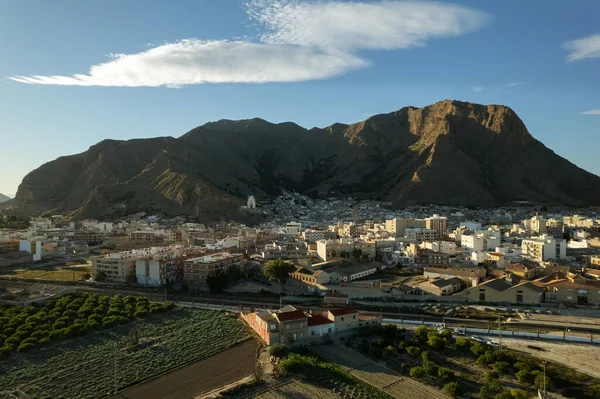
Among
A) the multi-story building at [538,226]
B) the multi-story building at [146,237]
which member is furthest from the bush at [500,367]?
the multi-story building at [146,237]

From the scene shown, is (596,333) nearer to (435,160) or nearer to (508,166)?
(435,160)

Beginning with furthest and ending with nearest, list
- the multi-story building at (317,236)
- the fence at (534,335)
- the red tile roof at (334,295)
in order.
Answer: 1. the multi-story building at (317,236)
2. the red tile roof at (334,295)
3. the fence at (534,335)

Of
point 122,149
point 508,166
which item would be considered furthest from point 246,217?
point 508,166

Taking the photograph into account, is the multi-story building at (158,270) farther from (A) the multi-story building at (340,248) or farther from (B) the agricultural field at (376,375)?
(B) the agricultural field at (376,375)

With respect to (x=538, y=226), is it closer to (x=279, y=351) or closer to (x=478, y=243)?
(x=478, y=243)

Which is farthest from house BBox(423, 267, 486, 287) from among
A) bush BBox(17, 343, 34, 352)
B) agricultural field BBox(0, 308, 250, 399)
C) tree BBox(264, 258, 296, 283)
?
bush BBox(17, 343, 34, 352)

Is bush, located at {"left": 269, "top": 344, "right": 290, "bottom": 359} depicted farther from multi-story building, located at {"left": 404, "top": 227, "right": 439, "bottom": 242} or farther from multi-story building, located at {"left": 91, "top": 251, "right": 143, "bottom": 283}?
multi-story building, located at {"left": 404, "top": 227, "right": 439, "bottom": 242}
